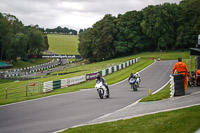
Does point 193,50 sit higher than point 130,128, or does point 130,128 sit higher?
point 193,50

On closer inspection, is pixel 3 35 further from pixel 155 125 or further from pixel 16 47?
pixel 155 125

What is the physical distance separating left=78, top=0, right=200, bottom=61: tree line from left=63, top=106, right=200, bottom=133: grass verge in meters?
80.8

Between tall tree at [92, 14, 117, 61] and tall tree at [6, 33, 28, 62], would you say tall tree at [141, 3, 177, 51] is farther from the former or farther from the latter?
tall tree at [6, 33, 28, 62]

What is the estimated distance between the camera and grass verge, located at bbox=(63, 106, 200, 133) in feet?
27.8

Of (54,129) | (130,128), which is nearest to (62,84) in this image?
(54,129)

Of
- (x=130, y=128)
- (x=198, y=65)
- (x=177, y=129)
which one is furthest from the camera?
(x=198, y=65)

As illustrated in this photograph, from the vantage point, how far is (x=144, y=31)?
94.4 meters

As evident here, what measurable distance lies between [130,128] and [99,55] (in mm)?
84025

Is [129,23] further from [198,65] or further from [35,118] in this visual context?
[35,118]

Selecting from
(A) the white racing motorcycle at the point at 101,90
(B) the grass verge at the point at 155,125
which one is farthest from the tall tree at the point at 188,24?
(B) the grass verge at the point at 155,125

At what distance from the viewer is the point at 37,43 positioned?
122812 mm

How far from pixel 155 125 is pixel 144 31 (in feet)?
286

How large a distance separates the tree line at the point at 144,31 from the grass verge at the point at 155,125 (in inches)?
3181

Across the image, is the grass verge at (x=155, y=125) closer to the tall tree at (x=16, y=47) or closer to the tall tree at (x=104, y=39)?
the tall tree at (x=104, y=39)
